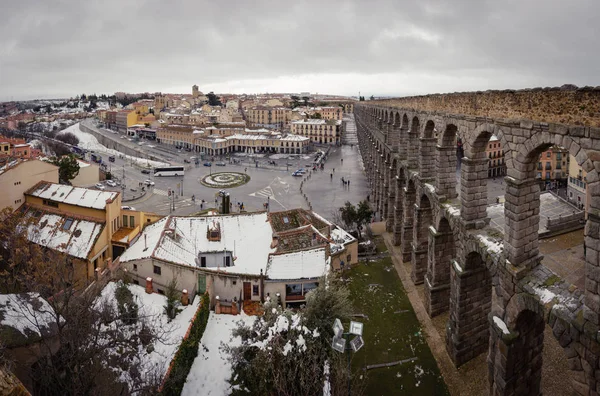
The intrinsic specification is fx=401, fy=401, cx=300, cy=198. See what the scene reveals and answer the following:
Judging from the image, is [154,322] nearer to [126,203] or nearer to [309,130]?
[126,203]

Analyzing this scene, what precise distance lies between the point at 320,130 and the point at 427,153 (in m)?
91.2

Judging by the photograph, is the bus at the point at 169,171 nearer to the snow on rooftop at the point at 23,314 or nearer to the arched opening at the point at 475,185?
the snow on rooftop at the point at 23,314

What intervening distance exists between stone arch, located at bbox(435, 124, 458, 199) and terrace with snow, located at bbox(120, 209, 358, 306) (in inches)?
286

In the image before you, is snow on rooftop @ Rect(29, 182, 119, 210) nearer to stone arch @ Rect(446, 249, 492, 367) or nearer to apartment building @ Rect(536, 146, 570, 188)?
stone arch @ Rect(446, 249, 492, 367)

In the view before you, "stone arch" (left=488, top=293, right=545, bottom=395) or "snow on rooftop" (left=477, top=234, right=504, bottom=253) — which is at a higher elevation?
"snow on rooftop" (left=477, top=234, right=504, bottom=253)

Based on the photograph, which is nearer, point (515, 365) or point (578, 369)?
point (578, 369)

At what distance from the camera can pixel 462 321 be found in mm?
16250

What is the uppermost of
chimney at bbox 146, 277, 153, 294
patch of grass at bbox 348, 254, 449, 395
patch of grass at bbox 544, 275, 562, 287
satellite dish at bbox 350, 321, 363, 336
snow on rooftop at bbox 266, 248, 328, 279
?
patch of grass at bbox 544, 275, 562, 287

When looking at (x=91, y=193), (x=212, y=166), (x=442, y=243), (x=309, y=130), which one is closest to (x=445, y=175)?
(x=442, y=243)

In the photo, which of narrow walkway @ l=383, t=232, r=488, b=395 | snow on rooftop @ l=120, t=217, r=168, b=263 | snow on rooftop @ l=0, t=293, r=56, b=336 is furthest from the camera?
snow on rooftop @ l=120, t=217, r=168, b=263

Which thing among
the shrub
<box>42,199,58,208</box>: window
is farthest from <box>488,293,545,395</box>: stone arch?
<box>42,199,58,208</box>: window

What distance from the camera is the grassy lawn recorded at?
15.8 metres

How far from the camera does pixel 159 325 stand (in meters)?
17.1

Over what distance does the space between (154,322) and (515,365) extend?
13.7m
